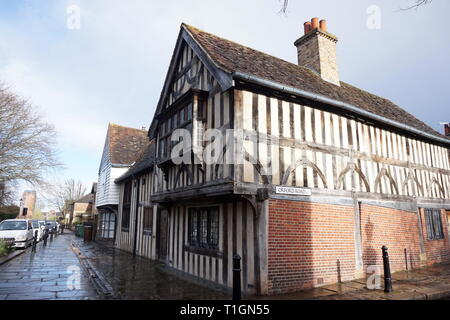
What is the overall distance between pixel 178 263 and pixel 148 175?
546 centimetres

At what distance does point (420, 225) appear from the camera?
32.5ft

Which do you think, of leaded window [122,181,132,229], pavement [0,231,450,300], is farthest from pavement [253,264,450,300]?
leaded window [122,181,132,229]

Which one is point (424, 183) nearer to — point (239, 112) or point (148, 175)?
point (239, 112)

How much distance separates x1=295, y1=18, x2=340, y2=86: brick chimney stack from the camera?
11.0 meters

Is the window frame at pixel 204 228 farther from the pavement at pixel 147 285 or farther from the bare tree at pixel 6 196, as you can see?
the bare tree at pixel 6 196

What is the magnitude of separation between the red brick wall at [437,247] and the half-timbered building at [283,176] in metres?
0.05

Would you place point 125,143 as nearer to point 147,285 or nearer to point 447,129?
point 147,285

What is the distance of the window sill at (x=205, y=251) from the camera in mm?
7360

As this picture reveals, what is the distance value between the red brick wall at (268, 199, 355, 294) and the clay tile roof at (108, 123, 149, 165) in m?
14.1

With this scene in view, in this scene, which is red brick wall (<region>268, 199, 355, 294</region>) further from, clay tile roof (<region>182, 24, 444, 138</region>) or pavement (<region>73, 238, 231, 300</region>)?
clay tile roof (<region>182, 24, 444, 138</region>)

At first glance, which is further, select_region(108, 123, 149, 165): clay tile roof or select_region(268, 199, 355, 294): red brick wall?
select_region(108, 123, 149, 165): clay tile roof

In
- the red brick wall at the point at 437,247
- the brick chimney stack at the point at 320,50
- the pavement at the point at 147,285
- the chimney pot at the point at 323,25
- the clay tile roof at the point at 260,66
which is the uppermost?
the chimney pot at the point at 323,25

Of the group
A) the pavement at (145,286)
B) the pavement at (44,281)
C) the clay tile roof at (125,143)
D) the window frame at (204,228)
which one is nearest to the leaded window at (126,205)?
the clay tile roof at (125,143)
